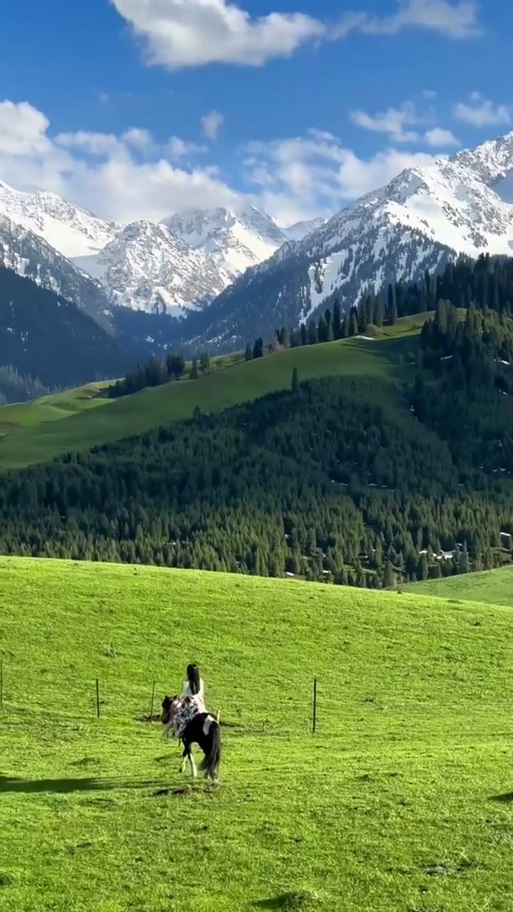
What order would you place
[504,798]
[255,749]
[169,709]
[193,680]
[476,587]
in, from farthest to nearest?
[476,587], [255,749], [193,680], [169,709], [504,798]

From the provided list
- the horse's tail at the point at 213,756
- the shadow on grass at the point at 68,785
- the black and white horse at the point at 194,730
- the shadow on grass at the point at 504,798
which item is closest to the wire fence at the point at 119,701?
the black and white horse at the point at 194,730

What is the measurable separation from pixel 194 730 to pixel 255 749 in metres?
8.41

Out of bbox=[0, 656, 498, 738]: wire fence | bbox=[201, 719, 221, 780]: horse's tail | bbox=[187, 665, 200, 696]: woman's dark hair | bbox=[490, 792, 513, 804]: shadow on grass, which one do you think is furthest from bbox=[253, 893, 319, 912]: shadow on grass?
bbox=[0, 656, 498, 738]: wire fence

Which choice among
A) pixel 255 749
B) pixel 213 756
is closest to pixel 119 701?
pixel 255 749

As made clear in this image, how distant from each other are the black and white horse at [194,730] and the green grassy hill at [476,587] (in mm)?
78062

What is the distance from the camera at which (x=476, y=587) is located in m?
115

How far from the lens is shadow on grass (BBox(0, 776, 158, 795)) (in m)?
31.5

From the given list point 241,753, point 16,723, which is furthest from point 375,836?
point 16,723

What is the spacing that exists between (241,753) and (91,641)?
20886mm

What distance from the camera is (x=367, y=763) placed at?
35656 mm

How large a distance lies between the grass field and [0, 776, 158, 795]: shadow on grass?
0.13 m

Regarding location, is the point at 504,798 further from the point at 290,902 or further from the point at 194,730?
the point at 290,902

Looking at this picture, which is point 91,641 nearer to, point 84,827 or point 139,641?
point 139,641

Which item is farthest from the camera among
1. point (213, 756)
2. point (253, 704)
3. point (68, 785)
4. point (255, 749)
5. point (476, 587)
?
point (476, 587)
